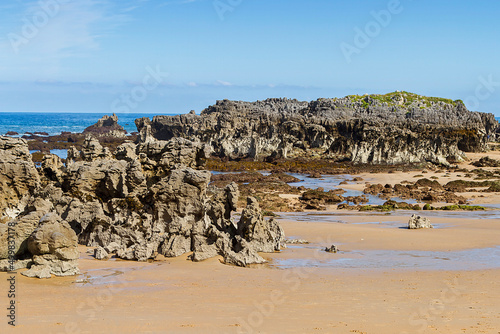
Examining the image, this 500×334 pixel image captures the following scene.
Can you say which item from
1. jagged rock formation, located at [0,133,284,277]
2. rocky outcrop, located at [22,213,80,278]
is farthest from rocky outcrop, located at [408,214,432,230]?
rocky outcrop, located at [22,213,80,278]

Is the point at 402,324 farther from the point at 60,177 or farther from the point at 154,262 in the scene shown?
the point at 60,177

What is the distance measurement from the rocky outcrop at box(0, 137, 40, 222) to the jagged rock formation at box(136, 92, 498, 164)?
42467 mm

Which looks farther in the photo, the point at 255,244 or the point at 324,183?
the point at 324,183

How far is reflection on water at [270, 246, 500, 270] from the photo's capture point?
13.7 metres

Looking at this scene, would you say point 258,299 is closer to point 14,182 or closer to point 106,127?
point 14,182

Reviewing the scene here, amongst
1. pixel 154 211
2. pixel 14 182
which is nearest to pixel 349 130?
pixel 154 211

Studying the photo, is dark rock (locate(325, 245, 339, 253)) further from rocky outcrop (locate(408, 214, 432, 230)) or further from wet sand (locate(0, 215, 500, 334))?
rocky outcrop (locate(408, 214, 432, 230))

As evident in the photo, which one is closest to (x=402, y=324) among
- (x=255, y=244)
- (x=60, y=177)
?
(x=255, y=244)

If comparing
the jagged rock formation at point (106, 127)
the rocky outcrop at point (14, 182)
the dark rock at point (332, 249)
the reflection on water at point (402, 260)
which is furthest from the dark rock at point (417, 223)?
the jagged rock formation at point (106, 127)

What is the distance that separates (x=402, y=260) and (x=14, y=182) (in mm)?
12002

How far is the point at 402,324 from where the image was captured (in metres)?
8.38

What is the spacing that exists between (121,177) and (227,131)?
51.2 metres

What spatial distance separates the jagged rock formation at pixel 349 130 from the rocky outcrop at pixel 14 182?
139ft

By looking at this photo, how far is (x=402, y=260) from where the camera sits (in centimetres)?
1473
